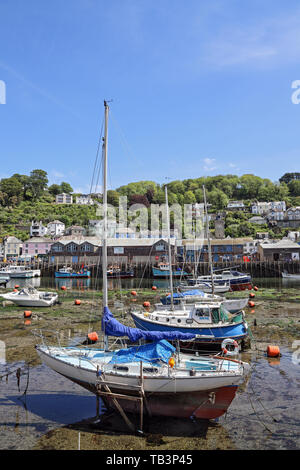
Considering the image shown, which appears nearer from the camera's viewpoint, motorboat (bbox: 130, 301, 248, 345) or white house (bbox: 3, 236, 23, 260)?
motorboat (bbox: 130, 301, 248, 345)

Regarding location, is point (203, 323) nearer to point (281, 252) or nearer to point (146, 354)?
point (146, 354)

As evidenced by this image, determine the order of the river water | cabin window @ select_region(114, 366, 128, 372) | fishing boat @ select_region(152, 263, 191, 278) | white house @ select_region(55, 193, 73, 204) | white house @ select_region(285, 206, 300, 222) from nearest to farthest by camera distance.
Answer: the river water
cabin window @ select_region(114, 366, 128, 372)
fishing boat @ select_region(152, 263, 191, 278)
white house @ select_region(285, 206, 300, 222)
white house @ select_region(55, 193, 73, 204)

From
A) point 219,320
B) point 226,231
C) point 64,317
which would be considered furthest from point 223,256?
point 219,320

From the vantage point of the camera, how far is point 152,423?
1213cm

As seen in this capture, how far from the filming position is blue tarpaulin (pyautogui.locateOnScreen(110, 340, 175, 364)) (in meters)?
13.3

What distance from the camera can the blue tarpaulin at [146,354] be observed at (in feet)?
43.7

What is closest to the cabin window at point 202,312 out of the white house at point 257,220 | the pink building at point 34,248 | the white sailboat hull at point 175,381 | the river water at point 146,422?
the river water at point 146,422

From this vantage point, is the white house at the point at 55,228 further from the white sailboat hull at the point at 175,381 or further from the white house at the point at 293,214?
the white sailboat hull at the point at 175,381

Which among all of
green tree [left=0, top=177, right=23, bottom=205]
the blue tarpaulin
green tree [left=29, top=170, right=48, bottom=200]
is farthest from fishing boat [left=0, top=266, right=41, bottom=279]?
green tree [left=29, top=170, right=48, bottom=200]

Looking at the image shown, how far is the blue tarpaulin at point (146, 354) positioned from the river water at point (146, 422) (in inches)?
85.2

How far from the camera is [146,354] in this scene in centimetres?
1362

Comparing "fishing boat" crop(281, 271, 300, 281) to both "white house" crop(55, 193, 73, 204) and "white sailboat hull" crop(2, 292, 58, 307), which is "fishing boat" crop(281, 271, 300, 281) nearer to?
"white sailboat hull" crop(2, 292, 58, 307)

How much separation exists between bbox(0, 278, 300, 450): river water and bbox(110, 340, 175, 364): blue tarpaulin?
2.16m

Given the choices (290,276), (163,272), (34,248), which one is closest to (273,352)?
(163,272)
